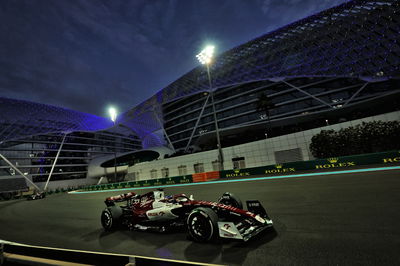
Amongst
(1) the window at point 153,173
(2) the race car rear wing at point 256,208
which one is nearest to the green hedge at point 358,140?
(2) the race car rear wing at point 256,208

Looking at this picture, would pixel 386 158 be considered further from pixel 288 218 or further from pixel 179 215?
pixel 179 215

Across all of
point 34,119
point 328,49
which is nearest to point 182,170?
point 328,49

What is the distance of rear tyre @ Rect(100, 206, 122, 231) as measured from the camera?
579cm

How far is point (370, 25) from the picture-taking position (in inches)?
1091

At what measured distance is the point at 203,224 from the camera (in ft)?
13.6

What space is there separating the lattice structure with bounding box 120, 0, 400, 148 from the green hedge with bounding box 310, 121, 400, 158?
48.6ft

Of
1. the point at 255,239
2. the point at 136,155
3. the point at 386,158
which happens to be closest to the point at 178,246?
the point at 255,239

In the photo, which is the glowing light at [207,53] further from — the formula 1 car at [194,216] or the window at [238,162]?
the formula 1 car at [194,216]

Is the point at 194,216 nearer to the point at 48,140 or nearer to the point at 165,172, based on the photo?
the point at 165,172

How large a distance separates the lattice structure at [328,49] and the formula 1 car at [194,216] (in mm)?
36365

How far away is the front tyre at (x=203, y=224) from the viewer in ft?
13.0

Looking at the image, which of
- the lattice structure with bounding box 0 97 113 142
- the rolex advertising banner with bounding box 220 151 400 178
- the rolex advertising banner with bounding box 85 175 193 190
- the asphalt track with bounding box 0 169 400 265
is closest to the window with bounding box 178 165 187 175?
the rolex advertising banner with bounding box 85 175 193 190

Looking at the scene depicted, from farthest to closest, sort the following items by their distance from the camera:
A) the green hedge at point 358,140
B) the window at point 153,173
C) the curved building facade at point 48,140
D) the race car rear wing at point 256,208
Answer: the curved building facade at point 48,140 < the window at point 153,173 < the green hedge at point 358,140 < the race car rear wing at point 256,208

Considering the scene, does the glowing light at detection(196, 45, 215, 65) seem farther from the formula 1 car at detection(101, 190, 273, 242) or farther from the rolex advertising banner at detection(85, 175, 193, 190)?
the formula 1 car at detection(101, 190, 273, 242)
